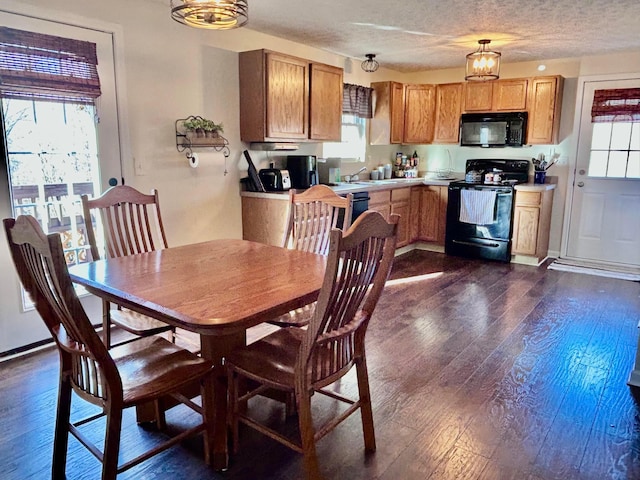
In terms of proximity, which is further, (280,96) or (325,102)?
(325,102)

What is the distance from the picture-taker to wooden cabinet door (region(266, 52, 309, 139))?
12.7 ft

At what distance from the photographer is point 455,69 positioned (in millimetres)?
5910

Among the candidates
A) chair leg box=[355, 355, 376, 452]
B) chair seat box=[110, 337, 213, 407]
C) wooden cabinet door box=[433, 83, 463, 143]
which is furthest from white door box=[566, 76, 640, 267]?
chair seat box=[110, 337, 213, 407]

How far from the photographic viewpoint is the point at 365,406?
6.38 feet

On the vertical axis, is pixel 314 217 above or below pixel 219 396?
above

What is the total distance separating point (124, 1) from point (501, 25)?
283 cm

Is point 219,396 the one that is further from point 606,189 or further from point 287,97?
point 606,189

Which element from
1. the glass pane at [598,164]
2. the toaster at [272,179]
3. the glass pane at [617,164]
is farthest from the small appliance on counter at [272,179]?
the glass pane at [617,164]

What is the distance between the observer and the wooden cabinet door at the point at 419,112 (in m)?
5.86

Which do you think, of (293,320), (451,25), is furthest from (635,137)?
(293,320)

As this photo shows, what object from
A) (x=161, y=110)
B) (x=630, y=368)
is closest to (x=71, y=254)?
(x=161, y=110)

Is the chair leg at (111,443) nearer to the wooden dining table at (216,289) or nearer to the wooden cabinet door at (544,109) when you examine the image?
the wooden dining table at (216,289)

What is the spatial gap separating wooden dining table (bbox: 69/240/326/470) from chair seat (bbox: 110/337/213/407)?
0.12 m

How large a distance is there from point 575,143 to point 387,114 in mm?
2137
